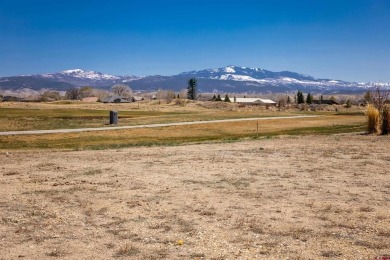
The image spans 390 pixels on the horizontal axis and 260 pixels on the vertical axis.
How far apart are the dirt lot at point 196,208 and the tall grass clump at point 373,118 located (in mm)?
13059

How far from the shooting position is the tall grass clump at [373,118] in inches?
1193

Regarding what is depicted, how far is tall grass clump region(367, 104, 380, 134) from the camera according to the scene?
30297 millimetres

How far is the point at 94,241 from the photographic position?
26.1 ft

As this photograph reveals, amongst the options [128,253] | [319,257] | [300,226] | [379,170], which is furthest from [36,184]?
[379,170]

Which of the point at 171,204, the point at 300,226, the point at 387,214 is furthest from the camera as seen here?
the point at 171,204

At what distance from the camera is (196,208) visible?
10.3m

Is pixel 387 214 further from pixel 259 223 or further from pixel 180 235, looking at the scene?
pixel 180 235

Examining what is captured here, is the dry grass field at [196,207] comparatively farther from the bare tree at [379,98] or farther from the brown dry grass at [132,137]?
the bare tree at [379,98]

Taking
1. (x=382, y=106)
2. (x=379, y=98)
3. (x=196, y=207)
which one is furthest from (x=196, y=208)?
(x=379, y=98)

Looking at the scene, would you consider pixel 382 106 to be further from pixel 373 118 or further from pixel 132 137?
pixel 132 137

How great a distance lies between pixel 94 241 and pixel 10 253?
1.41 meters

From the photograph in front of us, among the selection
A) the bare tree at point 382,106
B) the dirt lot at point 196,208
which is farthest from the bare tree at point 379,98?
the dirt lot at point 196,208

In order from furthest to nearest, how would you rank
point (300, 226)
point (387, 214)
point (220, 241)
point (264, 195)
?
point (264, 195) < point (387, 214) < point (300, 226) < point (220, 241)

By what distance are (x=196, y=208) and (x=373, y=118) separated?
23.9 m
